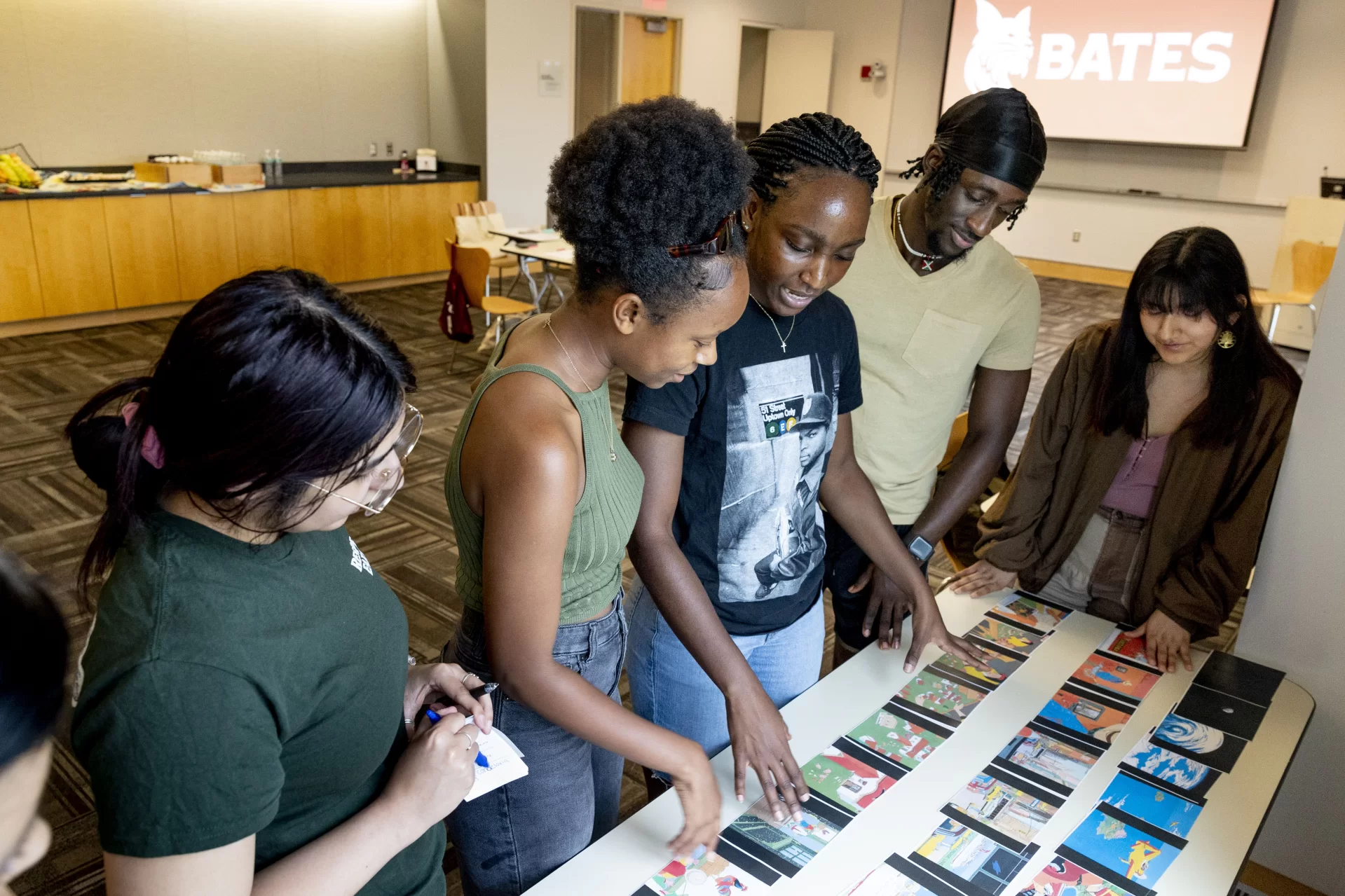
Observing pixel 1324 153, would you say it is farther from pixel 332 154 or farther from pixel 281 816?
pixel 281 816

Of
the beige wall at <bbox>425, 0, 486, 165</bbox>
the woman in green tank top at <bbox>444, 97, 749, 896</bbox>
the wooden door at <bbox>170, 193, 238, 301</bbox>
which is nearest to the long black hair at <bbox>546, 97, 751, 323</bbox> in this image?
the woman in green tank top at <bbox>444, 97, 749, 896</bbox>

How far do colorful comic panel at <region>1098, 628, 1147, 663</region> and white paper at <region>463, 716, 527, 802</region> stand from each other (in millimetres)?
1134

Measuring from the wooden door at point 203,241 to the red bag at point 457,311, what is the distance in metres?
2.31

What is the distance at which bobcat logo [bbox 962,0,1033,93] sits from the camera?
9969mm

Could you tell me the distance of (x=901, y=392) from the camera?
5.89 ft

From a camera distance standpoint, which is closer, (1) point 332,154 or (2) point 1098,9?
(1) point 332,154

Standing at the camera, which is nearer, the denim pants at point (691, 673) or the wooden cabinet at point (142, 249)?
the denim pants at point (691, 673)

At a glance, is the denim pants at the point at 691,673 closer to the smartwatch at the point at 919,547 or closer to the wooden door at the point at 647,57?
the smartwatch at the point at 919,547

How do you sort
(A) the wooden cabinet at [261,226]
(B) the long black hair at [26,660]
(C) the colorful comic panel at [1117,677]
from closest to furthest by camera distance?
(B) the long black hair at [26,660] → (C) the colorful comic panel at [1117,677] → (A) the wooden cabinet at [261,226]

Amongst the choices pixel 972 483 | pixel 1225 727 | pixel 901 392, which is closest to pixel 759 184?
pixel 901 392

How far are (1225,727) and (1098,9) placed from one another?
973 cm

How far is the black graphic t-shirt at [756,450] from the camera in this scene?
1.39 m

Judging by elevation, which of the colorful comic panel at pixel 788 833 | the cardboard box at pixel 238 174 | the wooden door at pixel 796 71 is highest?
the wooden door at pixel 796 71

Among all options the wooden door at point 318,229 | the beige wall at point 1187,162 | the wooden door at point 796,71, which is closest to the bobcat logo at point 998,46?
the beige wall at point 1187,162
